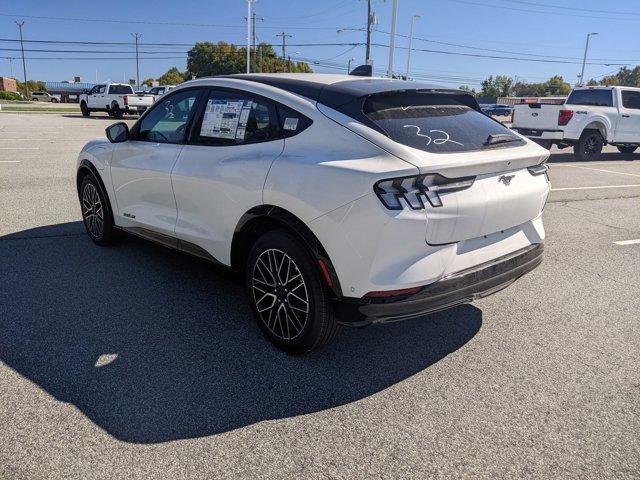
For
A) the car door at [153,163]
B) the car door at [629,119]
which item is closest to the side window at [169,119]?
the car door at [153,163]

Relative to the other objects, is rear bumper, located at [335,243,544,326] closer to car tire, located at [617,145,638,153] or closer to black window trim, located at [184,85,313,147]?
black window trim, located at [184,85,313,147]

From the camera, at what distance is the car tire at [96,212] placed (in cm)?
509

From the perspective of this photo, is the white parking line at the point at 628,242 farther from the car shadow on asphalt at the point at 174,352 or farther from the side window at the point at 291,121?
the side window at the point at 291,121

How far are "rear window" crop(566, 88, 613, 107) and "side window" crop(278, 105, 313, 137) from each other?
1391 cm

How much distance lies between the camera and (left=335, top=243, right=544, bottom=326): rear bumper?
275 centimetres

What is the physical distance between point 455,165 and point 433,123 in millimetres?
507

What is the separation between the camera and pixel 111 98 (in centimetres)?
2938

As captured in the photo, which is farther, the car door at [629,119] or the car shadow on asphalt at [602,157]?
the car shadow on asphalt at [602,157]

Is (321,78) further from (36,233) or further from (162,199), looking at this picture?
(36,233)

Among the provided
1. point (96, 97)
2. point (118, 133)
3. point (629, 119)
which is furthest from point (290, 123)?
point (96, 97)

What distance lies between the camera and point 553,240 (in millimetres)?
6082

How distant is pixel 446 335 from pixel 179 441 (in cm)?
196

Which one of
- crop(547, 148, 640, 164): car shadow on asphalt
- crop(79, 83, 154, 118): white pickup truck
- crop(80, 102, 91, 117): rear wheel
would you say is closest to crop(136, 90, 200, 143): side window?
crop(547, 148, 640, 164): car shadow on asphalt

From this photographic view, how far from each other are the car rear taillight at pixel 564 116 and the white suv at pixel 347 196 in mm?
11310
